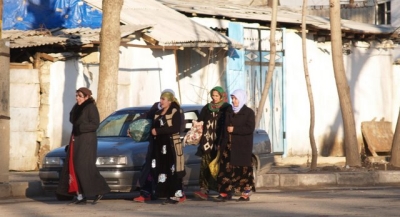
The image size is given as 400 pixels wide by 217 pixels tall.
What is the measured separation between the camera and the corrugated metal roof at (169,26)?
20.8 metres

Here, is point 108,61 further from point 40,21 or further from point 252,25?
point 252,25

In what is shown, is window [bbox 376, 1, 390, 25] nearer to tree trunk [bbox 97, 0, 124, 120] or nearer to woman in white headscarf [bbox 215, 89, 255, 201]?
tree trunk [bbox 97, 0, 124, 120]

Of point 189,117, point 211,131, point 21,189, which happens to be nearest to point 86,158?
point 211,131

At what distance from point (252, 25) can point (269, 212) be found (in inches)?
502

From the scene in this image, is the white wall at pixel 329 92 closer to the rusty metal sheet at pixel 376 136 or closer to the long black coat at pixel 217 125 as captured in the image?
the rusty metal sheet at pixel 376 136

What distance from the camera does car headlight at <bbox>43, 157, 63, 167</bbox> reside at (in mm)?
14312

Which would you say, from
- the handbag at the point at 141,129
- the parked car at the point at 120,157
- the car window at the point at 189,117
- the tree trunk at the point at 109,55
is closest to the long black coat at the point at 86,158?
the parked car at the point at 120,157

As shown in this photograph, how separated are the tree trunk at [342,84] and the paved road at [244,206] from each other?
439 centimetres

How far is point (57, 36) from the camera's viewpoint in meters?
19.8

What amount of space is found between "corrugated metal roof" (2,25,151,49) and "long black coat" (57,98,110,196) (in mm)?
5531

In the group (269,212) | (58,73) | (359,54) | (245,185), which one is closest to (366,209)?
(269,212)

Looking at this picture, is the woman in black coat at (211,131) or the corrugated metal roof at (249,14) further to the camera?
the corrugated metal roof at (249,14)

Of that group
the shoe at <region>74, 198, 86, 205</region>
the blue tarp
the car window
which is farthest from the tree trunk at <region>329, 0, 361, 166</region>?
the shoe at <region>74, 198, 86, 205</region>

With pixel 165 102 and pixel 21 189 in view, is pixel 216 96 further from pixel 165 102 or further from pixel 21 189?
pixel 21 189
